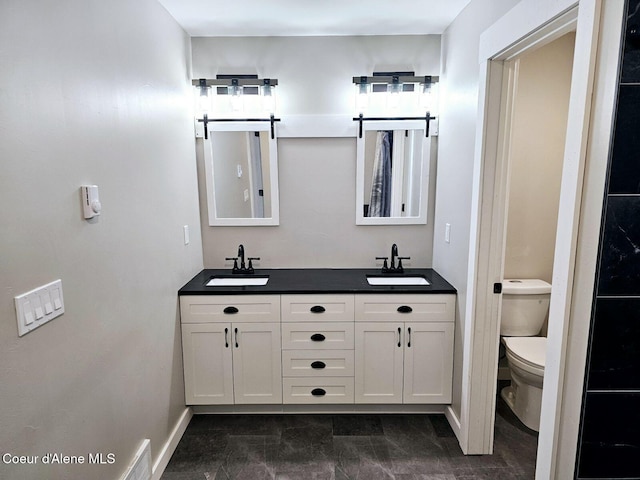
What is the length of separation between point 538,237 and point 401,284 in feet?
3.60

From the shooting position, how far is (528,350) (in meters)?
2.32

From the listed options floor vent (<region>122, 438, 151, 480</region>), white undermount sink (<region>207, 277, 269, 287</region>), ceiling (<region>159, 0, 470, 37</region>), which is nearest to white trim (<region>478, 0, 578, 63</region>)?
ceiling (<region>159, 0, 470, 37</region>)

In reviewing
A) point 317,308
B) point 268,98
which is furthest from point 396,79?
point 317,308

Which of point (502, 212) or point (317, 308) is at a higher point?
point (502, 212)

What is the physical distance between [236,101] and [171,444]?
2204mm

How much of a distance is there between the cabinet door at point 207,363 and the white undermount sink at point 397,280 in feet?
3.34

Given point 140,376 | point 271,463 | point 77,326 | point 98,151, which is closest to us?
point 77,326

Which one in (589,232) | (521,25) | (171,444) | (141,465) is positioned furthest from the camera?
(171,444)

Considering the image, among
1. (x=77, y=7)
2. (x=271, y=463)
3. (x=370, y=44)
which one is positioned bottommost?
(x=271, y=463)

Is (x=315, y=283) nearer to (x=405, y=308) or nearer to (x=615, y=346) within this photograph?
(x=405, y=308)

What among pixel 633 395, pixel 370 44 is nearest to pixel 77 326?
pixel 633 395

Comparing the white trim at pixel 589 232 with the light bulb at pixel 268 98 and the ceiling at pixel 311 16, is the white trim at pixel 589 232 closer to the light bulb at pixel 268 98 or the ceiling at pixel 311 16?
the ceiling at pixel 311 16

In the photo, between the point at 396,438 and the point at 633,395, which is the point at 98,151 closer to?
the point at 633,395

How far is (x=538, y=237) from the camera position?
266cm
